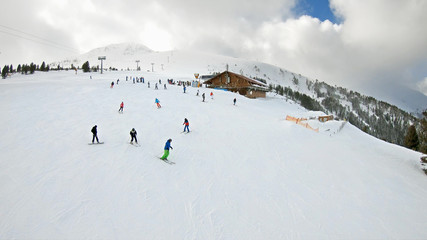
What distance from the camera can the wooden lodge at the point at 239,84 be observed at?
1940 inches

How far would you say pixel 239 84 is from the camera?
50594mm

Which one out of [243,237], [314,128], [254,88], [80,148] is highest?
[254,88]

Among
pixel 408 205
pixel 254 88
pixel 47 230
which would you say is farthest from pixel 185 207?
pixel 254 88

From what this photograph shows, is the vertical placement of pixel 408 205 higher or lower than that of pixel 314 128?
lower

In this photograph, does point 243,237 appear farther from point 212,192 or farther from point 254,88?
point 254,88

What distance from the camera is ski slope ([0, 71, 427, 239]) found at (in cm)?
722

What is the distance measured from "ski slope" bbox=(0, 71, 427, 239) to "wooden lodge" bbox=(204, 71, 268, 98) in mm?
31222

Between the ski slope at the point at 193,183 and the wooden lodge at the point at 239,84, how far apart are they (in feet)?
102

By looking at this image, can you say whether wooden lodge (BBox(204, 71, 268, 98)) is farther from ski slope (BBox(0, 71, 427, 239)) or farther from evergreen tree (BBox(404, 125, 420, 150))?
evergreen tree (BBox(404, 125, 420, 150))

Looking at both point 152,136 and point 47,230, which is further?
point 152,136

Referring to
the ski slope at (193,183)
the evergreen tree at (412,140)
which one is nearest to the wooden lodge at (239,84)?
the ski slope at (193,183)

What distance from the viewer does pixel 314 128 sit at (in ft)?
71.7

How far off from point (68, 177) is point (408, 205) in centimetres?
1804

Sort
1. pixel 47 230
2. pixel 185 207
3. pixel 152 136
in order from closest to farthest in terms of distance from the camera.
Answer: pixel 47 230, pixel 185 207, pixel 152 136
